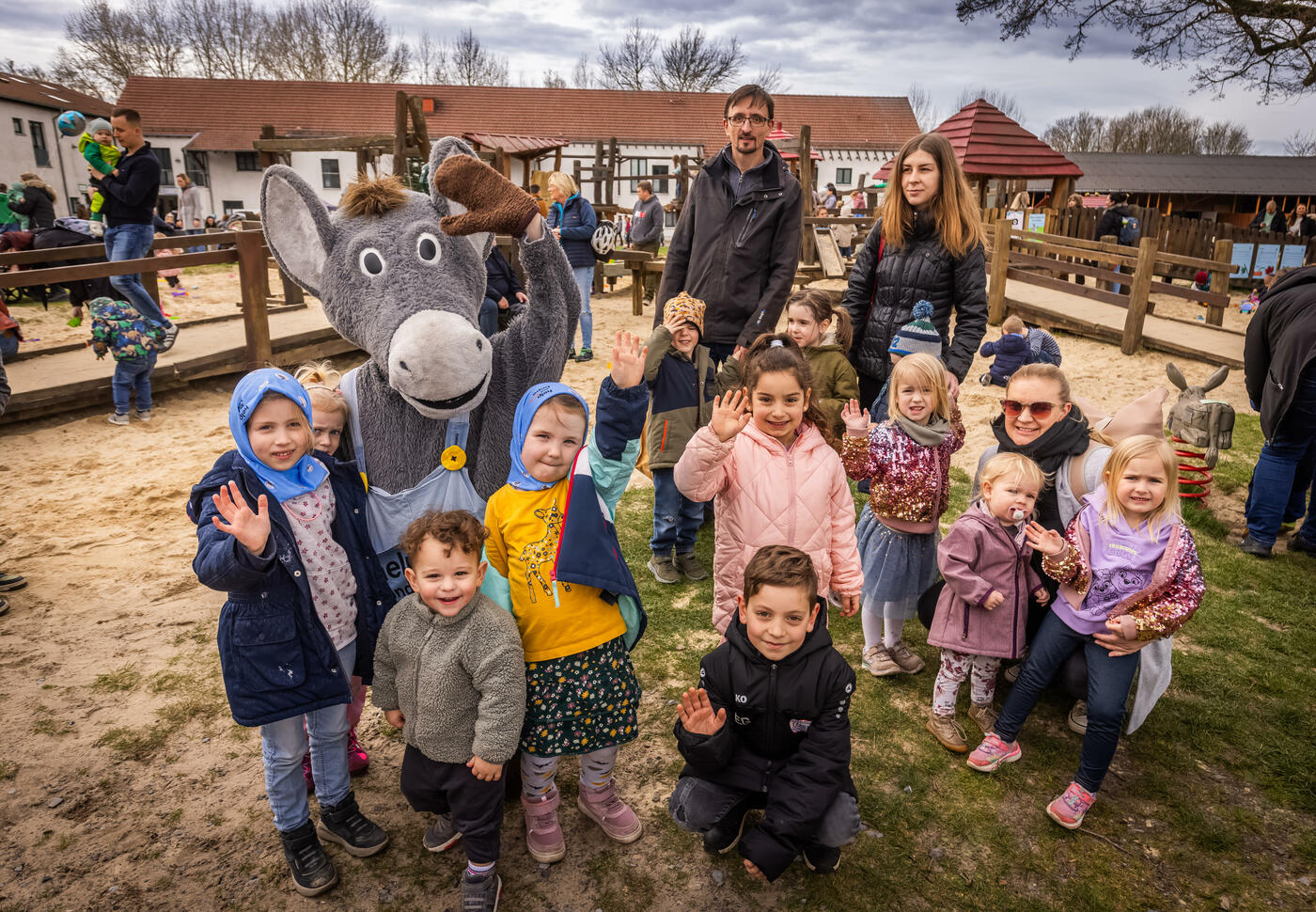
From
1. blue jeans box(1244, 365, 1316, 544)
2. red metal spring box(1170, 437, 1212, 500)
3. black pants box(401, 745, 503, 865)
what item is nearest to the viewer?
black pants box(401, 745, 503, 865)

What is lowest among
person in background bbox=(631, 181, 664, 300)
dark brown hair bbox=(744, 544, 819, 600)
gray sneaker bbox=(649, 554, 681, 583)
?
gray sneaker bbox=(649, 554, 681, 583)

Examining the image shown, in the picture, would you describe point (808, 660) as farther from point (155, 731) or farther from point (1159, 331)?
point (1159, 331)

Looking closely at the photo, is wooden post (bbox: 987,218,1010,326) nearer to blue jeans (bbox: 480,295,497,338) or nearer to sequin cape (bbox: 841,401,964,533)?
blue jeans (bbox: 480,295,497,338)

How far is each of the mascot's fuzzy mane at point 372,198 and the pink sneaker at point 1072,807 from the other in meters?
2.95

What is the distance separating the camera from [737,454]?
2869 mm

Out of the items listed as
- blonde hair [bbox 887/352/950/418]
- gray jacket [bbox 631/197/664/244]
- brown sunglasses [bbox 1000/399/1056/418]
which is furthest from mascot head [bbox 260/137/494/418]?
gray jacket [bbox 631/197/664/244]

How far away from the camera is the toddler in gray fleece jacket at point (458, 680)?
2086mm

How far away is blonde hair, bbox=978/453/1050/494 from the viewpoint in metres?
2.77

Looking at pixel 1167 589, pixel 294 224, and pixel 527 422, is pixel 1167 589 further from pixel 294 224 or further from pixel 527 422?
pixel 294 224

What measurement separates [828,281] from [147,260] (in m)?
11.6

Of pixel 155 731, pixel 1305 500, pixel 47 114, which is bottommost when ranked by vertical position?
pixel 155 731

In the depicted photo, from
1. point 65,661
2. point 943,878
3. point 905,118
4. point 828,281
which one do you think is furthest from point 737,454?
point 905,118

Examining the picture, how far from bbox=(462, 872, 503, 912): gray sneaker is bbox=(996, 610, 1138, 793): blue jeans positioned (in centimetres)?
193

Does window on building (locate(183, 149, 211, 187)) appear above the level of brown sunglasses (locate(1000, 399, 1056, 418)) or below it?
above
